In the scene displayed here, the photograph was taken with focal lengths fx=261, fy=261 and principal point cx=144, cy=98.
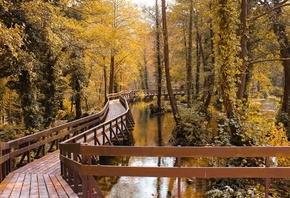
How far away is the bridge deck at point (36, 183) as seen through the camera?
499cm

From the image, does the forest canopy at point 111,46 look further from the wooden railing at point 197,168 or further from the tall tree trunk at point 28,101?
the wooden railing at point 197,168

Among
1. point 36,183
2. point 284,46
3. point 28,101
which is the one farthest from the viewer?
point 284,46

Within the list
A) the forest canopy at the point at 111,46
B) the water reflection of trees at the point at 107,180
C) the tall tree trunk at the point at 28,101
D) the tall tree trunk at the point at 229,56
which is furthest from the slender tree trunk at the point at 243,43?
the tall tree trunk at the point at 28,101

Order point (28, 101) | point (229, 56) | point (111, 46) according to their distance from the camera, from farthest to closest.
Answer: point (111, 46), point (28, 101), point (229, 56)

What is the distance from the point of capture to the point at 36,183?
18.7 feet

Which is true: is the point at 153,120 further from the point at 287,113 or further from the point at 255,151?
the point at 255,151

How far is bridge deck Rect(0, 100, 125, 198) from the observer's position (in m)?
4.99

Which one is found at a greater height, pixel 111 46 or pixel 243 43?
pixel 111 46

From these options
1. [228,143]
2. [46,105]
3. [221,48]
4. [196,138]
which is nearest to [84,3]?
[46,105]

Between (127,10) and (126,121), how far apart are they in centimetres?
1546

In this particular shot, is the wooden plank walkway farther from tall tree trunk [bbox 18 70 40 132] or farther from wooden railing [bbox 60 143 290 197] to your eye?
tall tree trunk [bbox 18 70 40 132]

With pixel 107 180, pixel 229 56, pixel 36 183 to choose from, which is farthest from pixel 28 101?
pixel 229 56

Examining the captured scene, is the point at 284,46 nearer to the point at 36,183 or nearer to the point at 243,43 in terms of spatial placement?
the point at 243,43

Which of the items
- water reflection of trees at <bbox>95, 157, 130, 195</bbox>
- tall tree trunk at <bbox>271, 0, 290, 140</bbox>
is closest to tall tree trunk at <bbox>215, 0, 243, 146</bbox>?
water reflection of trees at <bbox>95, 157, 130, 195</bbox>
